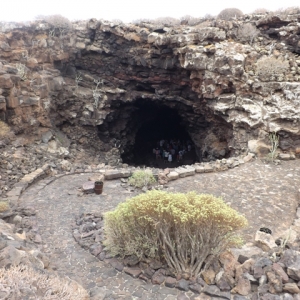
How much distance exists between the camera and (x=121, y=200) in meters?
8.07

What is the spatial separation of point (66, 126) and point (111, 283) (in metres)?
12.5

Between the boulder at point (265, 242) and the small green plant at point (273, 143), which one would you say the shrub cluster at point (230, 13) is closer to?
the small green plant at point (273, 143)

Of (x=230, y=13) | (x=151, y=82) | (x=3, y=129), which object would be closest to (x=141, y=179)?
(x=3, y=129)

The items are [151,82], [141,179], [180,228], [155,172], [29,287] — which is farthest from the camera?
[151,82]

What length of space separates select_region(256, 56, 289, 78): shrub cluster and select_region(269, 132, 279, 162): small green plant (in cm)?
267

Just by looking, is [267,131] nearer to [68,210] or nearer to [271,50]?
[271,50]

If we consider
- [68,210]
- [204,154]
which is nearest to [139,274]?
[68,210]

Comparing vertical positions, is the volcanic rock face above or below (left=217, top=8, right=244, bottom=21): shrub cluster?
below

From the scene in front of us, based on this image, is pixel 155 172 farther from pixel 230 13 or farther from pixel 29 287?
pixel 230 13

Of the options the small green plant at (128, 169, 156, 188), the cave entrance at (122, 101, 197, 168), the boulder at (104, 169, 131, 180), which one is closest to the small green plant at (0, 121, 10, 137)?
the boulder at (104, 169, 131, 180)

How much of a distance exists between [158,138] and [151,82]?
6.83m

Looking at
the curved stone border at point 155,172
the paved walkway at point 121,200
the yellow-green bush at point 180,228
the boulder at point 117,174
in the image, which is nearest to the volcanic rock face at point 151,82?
the curved stone border at point 155,172

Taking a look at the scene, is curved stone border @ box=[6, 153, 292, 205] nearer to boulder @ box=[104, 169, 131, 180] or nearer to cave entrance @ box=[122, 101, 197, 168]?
boulder @ box=[104, 169, 131, 180]

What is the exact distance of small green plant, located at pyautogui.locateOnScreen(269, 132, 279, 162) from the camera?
10673mm
